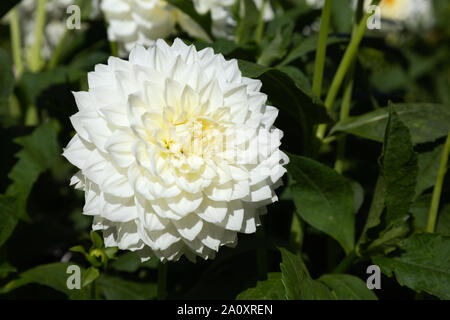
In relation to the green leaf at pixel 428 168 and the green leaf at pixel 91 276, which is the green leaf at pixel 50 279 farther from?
the green leaf at pixel 428 168

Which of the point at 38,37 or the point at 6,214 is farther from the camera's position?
the point at 38,37

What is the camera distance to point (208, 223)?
2.77 feet

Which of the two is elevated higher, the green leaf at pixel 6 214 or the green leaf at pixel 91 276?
the green leaf at pixel 6 214

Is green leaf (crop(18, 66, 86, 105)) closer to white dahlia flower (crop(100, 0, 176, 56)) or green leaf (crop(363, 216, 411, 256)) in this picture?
white dahlia flower (crop(100, 0, 176, 56))

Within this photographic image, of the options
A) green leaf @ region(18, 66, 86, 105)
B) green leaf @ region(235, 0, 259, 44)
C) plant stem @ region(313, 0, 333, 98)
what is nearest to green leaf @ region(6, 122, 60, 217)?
green leaf @ region(18, 66, 86, 105)

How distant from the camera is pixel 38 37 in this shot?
1601 millimetres

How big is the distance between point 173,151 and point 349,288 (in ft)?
1.47

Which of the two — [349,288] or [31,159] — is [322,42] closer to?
[349,288]

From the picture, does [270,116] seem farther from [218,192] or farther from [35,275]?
[35,275]

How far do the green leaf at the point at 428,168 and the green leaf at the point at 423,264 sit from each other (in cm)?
20

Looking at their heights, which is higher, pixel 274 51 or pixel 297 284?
pixel 274 51

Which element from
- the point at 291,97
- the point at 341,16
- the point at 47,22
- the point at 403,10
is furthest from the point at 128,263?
the point at 403,10

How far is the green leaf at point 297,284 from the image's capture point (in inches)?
33.3

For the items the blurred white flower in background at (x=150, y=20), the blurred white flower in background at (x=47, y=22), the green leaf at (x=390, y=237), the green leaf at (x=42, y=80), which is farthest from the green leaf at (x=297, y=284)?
the blurred white flower in background at (x=47, y=22)
